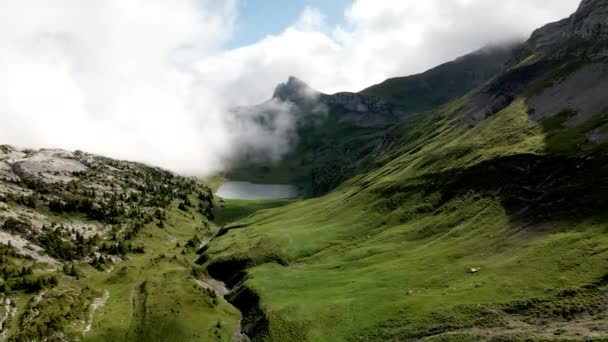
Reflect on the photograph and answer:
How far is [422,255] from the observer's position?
357ft

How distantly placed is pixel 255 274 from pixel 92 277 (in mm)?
52531

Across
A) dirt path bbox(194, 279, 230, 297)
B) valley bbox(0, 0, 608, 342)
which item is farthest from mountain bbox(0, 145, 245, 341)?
dirt path bbox(194, 279, 230, 297)

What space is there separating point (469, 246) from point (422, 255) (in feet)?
36.4

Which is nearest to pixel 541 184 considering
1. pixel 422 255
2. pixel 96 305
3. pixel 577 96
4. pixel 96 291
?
pixel 422 255

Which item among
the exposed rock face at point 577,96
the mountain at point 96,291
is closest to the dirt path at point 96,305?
the mountain at point 96,291

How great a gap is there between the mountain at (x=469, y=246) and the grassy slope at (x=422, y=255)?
373 mm

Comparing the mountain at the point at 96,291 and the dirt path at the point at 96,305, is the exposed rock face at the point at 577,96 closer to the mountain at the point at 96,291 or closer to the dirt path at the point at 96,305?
the mountain at the point at 96,291

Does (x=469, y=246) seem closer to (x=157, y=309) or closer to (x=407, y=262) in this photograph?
(x=407, y=262)

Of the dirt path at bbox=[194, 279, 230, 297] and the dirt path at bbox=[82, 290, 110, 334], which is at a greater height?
the dirt path at bbox=[82, 290, 110, 334]

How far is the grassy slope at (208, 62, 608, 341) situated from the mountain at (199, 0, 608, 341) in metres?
0.37

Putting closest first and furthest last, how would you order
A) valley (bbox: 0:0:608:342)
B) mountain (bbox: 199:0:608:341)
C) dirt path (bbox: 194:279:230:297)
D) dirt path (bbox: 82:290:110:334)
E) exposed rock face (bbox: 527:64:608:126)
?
1. mountain (bbox: 199:0:608:341)
2. valley (bbox: 0:0:608:342)
3. dirt path (bbox: 82:290:110:334)
4. dirt path (bbox: 194:279:230:297)
5. exposed rock face (bbox: 527:64:608:126)

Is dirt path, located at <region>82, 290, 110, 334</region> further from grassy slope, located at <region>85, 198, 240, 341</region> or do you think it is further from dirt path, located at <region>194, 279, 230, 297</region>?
dirt path, located at <region>194, 279, 230, 297</region>

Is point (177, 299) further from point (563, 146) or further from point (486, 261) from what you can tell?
point (563, 146)

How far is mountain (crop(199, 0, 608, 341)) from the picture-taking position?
73.4 metres
